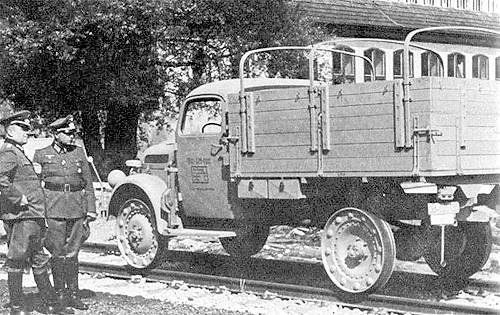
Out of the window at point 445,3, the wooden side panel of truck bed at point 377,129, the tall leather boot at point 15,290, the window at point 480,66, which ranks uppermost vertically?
the window at point 445,3


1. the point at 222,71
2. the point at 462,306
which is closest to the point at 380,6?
the point at 222,71

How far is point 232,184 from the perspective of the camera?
1024cm

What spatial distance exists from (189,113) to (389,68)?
28541mm

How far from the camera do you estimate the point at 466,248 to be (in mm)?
9781

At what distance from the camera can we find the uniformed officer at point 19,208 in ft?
27.6

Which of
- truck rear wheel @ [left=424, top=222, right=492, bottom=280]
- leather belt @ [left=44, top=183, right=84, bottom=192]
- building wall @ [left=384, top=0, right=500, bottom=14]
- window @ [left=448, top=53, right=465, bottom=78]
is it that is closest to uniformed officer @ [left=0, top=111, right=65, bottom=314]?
leather belt @ [left=44, top=183, right=84, bottom=192]

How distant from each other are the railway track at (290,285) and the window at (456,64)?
3084cm

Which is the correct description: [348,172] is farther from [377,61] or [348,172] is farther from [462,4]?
[462,4]

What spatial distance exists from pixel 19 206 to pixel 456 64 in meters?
36.1

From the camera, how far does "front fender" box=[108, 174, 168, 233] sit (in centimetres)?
1085

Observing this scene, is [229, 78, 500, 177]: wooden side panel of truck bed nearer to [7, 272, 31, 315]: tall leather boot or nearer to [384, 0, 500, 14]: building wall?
[7, 272, 31, 315]: tall leather boot

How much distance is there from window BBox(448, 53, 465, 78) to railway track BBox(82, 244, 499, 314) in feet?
101

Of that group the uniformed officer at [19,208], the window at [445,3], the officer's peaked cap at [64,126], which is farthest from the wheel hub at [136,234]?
the window at [445,3]

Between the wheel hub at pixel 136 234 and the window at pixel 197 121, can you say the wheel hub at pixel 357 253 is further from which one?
the wheel hub at pixel 136 234
